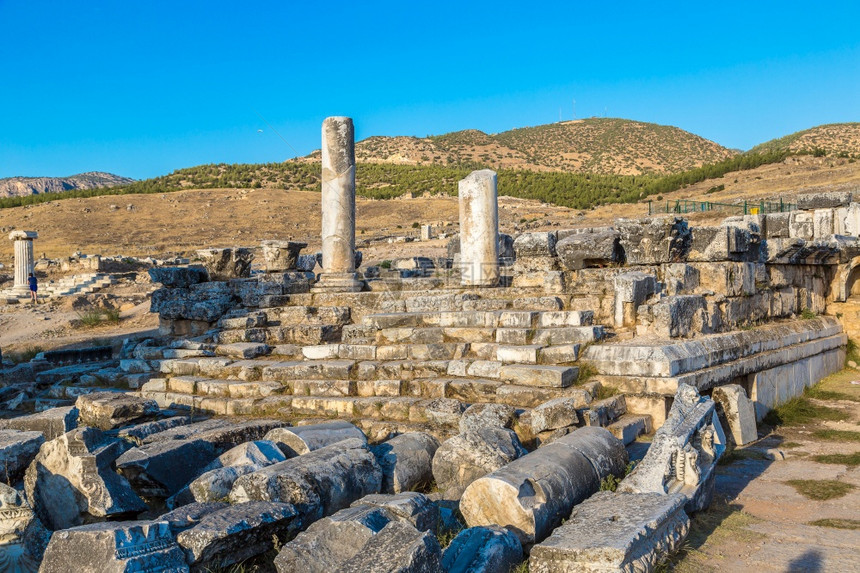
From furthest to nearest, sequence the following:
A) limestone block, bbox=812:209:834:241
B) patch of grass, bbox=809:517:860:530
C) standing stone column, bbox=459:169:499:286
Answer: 1. limestone block, bbox=812:209:834:241
2. standing stone column, bbox=459:169:499:286
3. patch of grass, bbox=809:517:860:530

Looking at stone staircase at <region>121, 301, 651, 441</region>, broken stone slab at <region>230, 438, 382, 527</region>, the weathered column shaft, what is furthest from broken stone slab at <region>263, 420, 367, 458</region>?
the weathered column shaft

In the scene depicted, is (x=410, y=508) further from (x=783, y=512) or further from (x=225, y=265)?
(x=225, y=265)

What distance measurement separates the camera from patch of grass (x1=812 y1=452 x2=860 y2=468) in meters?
6.72

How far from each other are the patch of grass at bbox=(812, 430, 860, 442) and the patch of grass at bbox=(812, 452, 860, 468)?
2.15 ft

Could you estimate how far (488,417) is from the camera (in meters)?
6.58

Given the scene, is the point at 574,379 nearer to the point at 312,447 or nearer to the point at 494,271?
the point at 312,447

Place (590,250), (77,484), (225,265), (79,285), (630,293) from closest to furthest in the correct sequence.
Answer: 1. (77,484)
2. (630,293)
3. (590,250)
4. (225,265)
5. (79,285)

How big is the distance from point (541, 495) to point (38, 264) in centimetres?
3344

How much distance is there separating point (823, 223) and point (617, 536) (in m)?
11.1

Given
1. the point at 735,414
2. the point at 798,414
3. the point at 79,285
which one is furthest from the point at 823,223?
the point at 79,285

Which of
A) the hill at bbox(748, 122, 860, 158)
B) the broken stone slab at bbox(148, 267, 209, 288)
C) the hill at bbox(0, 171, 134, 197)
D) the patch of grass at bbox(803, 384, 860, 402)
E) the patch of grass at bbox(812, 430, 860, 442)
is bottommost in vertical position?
the patch of grass at bbox(812, 430, 860, 442)

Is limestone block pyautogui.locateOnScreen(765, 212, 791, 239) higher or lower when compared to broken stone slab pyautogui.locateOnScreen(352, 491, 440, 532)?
higher

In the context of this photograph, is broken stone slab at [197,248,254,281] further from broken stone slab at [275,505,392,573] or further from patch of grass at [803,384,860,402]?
broken stone slab at [275,505,392,573]

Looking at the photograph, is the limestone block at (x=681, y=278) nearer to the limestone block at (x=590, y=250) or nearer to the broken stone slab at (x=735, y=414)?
the limestone block at (x=590, y=250)
